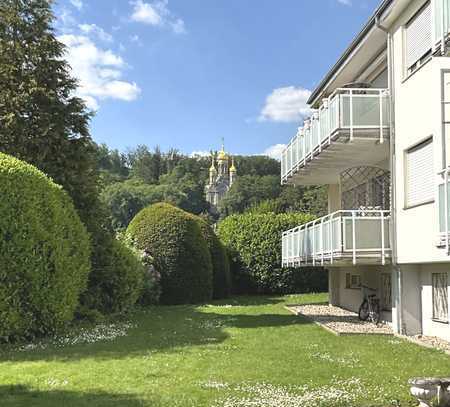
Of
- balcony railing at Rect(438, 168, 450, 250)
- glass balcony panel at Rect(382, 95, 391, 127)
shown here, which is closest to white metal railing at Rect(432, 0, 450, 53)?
balcony railing at Rect(438, 168, 450, 250)

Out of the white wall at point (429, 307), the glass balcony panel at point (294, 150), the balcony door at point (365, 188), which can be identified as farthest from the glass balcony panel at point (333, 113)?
the glass balcony panel at point (294, 150)

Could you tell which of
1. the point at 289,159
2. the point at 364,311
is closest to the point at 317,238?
the point at 364,311

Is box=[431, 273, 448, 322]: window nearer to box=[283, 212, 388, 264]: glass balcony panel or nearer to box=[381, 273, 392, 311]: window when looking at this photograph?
box=[283, 212, 388, 264]: glass balcony panel

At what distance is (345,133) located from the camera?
46.6ft

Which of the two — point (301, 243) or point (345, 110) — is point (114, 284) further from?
point (345, 110)

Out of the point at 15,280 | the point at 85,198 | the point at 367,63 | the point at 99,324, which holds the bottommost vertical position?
the point at 99,324

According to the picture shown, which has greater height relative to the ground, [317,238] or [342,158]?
[342,158]

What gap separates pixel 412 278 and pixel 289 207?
53899 mm

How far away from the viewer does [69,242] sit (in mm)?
14477

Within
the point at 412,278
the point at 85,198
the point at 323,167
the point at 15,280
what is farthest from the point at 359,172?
the point at 15,280

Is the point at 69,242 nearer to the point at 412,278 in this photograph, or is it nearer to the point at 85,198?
the point at 85,198

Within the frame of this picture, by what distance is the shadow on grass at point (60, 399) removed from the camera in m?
7.46

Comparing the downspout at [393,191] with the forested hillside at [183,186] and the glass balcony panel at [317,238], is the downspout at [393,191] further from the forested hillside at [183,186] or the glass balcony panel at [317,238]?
the forested hillside at [183,186]

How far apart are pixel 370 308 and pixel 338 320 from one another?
101 centimetres
